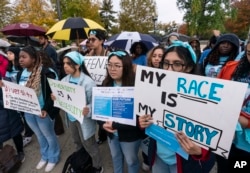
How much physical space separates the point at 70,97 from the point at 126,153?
94 cm

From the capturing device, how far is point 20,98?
116 inches

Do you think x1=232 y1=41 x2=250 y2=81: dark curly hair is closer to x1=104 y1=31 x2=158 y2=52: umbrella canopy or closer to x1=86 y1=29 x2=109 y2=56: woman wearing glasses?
x1=86 y1=29 x2=109 y2=56: woman wearing glasses

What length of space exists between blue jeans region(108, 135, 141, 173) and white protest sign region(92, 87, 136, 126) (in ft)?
1.39

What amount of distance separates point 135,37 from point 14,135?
3.17 metres

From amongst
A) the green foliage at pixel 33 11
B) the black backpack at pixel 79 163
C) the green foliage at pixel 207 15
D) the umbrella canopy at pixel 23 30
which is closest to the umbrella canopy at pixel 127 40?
the umbrella canopy at pixel 23 30

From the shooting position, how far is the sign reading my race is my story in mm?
1216

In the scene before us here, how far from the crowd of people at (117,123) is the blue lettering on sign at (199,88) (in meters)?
0.31

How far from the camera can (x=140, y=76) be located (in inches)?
66.2

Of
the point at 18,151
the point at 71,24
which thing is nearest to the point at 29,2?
the point at 71,24

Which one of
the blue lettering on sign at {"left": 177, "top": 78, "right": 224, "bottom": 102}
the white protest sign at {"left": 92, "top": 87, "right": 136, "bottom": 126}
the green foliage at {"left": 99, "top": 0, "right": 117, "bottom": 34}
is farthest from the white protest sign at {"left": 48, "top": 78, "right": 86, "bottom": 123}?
the green foliage at {"left": 99, "top": 0, "right": 117, "bottom": 34}

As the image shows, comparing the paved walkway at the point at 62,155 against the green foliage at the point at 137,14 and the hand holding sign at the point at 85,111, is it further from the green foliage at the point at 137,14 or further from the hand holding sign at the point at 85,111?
the green foliage at the point at 137,14

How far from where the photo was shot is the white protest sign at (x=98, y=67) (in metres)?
3.55

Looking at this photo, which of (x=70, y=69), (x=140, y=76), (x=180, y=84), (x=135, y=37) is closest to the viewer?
(x=180, y=84)

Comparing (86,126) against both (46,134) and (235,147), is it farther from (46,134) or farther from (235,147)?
(235,147)
